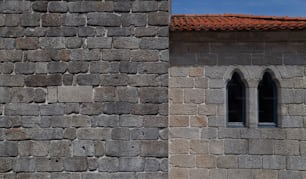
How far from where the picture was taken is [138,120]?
15.3 feet

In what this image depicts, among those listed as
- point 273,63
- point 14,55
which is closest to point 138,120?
point 14,55

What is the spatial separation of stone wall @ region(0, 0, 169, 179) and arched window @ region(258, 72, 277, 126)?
1.74 meters

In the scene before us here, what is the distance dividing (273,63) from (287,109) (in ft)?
2.50

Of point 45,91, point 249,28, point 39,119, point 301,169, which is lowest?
point 301,169

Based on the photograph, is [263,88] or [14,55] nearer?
[14,55]

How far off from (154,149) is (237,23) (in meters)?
2.41

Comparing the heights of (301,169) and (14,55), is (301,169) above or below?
below

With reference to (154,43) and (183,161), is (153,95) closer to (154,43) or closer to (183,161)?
(154,43)

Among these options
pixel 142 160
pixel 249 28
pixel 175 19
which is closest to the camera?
pixel 142 160

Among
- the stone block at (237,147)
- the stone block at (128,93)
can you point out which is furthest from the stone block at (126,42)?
A: the stone block at (237,147)

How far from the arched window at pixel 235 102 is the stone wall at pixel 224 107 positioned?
11 cm


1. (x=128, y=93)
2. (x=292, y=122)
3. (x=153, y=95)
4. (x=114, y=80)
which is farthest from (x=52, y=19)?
(x=292, y=122)

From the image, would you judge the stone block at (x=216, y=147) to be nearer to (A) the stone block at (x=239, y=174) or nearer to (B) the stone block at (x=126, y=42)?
(A) the stone block at (x=239, y=174)

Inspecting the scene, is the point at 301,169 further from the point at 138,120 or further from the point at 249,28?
the point at 138,120
